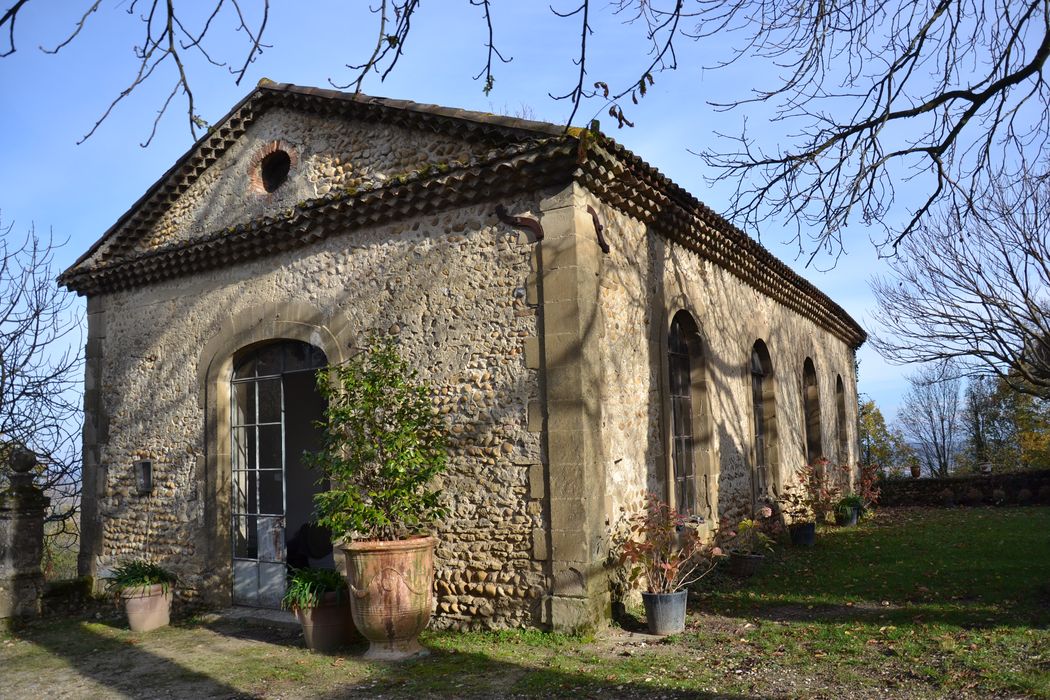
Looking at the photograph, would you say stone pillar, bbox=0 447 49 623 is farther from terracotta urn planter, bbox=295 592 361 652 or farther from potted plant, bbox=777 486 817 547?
potted plant, bbox=777 486 817 547

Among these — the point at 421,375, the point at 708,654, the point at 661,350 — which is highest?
the point at 661,350

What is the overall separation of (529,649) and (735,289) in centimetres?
635

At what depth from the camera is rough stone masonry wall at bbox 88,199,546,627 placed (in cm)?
700

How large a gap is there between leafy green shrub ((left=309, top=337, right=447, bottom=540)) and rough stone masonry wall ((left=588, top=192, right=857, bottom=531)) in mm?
1651

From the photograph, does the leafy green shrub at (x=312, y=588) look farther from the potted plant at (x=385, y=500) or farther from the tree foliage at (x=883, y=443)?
the tree foliage at (x=883, y=443)

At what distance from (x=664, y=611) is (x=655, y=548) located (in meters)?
0.54

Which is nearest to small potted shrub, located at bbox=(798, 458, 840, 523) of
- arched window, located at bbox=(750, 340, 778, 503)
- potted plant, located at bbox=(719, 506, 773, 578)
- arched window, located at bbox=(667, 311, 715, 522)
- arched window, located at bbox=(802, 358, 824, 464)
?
arched window, located at bbox=(802, 358, 824, 464)

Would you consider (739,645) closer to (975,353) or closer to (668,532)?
(668,532)

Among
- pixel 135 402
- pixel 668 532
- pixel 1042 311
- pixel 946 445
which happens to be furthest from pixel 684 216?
pixel 946 445

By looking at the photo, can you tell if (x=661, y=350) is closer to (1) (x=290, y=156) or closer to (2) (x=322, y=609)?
(2) (x=322, y=609)

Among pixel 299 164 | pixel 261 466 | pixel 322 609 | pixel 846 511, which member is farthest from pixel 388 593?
pixel 846 511

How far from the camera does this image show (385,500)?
21.9 ft

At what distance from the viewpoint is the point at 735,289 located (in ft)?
35.9

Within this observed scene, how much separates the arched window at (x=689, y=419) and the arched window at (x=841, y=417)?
9618 millimetres
